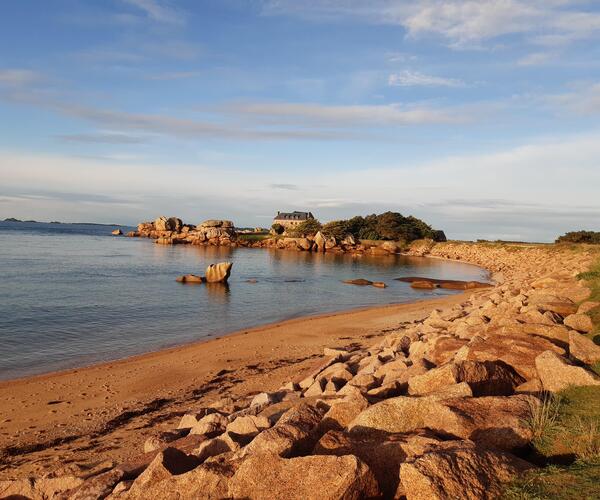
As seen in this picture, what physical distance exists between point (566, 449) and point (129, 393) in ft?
42.2

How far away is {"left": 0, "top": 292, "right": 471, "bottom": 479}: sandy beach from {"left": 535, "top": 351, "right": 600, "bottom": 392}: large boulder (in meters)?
6.71

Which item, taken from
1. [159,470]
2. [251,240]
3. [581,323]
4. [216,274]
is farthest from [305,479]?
[251,240]

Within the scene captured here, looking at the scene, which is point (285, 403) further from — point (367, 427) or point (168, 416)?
point (168, 416)

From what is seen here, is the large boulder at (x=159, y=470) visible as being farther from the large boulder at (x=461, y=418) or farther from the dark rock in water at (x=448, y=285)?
the dark rock in water at (x=448, y=285)

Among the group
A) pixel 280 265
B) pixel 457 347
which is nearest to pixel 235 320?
pixel 457 347

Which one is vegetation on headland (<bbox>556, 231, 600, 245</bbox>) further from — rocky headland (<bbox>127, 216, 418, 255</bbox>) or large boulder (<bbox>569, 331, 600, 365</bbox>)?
large boulder (<bbox>569, 331, 600, 365</bbox>)

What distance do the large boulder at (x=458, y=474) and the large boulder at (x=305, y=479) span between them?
1.55ft

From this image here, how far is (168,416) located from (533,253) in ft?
229

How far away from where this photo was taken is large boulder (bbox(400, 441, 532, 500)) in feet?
12.6

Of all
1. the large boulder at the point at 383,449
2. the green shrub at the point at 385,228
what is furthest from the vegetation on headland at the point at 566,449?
the green shrub at the point at 385,228

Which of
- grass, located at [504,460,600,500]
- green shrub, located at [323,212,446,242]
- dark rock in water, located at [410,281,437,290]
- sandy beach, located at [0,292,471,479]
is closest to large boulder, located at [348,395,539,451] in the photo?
grass, located at [504,460,600,500]

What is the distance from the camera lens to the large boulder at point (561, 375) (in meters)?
6.38

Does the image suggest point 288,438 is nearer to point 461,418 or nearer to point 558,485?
point 461,418

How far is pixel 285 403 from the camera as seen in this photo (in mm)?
8641
